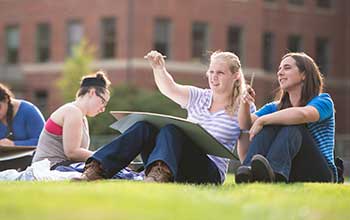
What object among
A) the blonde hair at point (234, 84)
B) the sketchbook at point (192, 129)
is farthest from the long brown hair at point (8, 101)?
the blonde hair at point (234, 84)

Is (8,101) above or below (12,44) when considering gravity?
above

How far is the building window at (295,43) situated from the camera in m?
50.0

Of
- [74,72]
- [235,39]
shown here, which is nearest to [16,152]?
[74,72]

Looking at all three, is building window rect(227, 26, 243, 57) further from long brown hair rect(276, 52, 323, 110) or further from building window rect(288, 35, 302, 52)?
long brown hair rect(276, 52, 323, 110)

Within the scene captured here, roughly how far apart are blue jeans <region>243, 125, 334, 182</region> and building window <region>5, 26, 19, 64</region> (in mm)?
40931

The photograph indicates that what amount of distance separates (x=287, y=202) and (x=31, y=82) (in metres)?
41.7

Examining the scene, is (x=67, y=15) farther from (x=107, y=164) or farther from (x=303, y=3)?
(x=107, y=164)

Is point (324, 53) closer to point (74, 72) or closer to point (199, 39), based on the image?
point (199, 39)

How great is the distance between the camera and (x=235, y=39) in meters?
47.0

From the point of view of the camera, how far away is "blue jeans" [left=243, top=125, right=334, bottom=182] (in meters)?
7.54

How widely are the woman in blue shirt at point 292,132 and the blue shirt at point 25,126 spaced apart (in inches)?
108

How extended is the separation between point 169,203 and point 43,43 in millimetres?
42484

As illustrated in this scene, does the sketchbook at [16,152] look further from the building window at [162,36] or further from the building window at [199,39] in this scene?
the building window at [199,39]

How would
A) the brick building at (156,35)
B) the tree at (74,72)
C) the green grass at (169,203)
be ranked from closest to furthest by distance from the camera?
the green grass at (169,203) < the tree at (74,72) < the brick building at (156,35)
